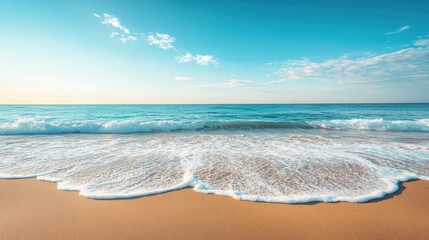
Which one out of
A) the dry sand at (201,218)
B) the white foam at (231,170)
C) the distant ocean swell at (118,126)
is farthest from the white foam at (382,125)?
the dry sand at (201,218)

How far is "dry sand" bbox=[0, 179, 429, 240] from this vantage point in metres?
2.46

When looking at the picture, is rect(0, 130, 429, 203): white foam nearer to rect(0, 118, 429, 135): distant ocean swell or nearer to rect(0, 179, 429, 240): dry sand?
rect(0, 179, 429, 240): dry sand

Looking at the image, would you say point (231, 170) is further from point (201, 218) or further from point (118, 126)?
point (118, 126)

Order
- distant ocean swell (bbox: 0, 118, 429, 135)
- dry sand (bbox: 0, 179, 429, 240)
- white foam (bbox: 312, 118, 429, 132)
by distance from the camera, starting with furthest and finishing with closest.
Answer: white foam (bbox: 312, 118, 429, 132)
distant ocean swell (bbox: 0, 118, 429, 135)
dry sand (bbox: 0, 179, 429, 240)

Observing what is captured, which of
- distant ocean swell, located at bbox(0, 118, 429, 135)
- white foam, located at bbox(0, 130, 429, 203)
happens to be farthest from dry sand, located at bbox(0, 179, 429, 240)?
distant ocean swell, located at bbox(0, 118, 429, 135)

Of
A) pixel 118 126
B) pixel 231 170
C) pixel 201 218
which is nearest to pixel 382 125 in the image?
pixel 231 170

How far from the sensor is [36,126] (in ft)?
38.2

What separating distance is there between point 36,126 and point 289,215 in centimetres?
1467

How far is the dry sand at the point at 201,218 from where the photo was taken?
2.46 meters

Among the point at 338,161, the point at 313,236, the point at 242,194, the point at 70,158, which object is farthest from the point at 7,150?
the point at 338,161

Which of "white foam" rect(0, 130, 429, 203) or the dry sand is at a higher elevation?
"white foam" rect(0, 130, 429, 203)

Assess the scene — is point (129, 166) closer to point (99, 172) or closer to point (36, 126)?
point (99, 172)

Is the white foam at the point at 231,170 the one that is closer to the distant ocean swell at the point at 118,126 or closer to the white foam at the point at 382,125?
the distant ocean swell at the point at 118,126

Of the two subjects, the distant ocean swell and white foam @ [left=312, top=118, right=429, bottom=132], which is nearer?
the distant ocean swell
